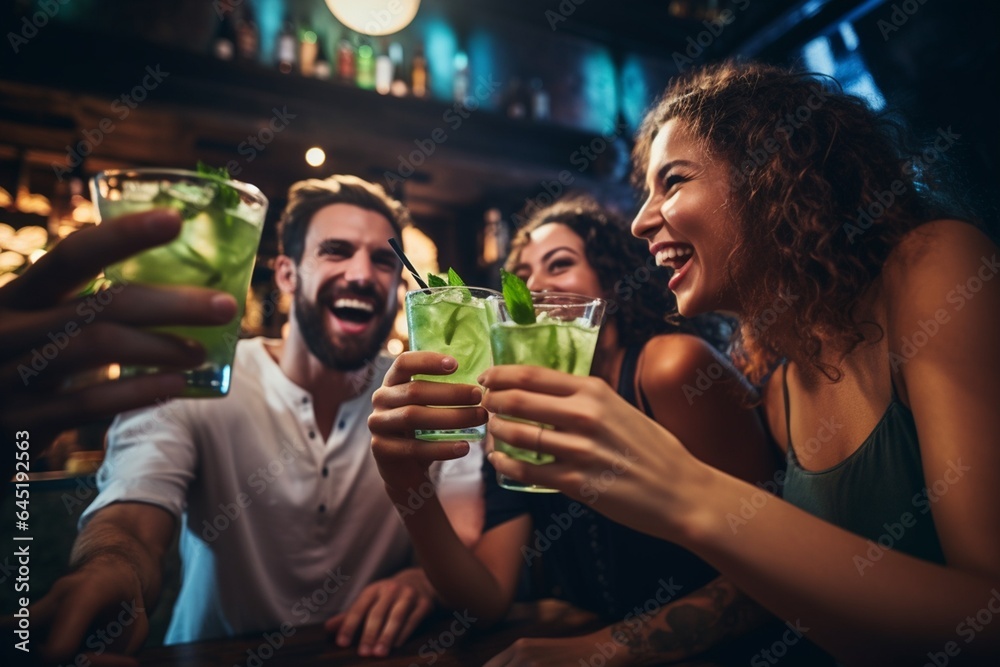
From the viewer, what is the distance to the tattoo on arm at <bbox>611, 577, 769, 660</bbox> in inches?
50.1

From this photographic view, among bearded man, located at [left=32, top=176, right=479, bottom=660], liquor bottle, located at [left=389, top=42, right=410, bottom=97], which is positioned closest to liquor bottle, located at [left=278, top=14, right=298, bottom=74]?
liquor bottle, located at [left=389, top=42, right=410, bottom=97]

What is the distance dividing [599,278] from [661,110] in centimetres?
73

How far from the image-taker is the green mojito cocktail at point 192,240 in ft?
2.67

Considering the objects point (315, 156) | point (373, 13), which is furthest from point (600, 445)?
point (315, 156)

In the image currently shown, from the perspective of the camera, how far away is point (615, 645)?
125 centimetres

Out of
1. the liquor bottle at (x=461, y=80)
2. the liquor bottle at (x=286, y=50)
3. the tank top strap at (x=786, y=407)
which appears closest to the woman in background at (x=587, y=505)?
the tank top strap at (x=786, y=407)

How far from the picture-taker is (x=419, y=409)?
119 centimetres

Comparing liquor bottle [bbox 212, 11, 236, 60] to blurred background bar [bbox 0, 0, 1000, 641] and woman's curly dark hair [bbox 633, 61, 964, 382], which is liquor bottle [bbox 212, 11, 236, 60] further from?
woman's curly dark hair [bbox 633, 61, 964, 382]

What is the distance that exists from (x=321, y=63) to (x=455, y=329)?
386cm

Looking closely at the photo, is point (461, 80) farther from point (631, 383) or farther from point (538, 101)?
point (631, 383)

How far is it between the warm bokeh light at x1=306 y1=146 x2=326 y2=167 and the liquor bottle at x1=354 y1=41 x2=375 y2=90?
0.61 metres

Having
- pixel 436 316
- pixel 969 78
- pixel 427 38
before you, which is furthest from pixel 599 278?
pixel 427 38

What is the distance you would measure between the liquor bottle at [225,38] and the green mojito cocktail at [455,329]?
350 centimetres

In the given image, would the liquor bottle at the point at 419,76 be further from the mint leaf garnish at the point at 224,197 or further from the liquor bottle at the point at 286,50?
the mint leaf garnish at the point at 224,197
